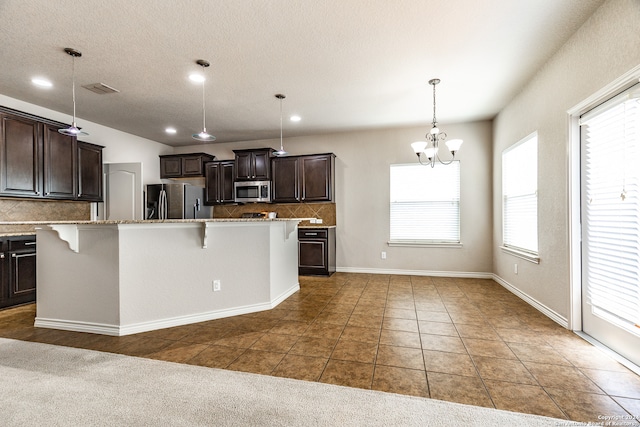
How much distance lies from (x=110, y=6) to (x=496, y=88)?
13.6 ft

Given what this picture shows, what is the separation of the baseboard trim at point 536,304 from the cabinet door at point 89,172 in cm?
649

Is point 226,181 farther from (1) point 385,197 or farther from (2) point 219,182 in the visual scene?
(1) point 385,197

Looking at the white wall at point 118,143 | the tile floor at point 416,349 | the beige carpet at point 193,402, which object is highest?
the white wall at point 118,143

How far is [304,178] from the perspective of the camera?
18.1 feet

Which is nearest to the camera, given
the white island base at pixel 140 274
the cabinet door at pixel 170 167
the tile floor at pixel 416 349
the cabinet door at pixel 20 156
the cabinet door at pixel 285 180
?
the tile floor at pixel 416 349

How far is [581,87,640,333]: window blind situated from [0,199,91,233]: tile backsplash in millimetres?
6436

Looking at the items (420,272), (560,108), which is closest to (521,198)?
(560,108)

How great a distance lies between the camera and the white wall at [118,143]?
4121mm

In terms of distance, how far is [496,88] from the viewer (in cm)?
370

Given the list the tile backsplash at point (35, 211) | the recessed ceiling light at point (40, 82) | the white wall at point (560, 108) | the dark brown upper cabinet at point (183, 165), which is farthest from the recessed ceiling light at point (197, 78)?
the white wall at point (560, 108)

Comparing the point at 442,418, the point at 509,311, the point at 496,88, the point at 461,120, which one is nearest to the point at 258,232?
the point at 442,418

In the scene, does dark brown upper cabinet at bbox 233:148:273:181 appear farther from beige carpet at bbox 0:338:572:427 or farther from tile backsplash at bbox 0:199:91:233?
beige carpet at bbox 0:338:572:427

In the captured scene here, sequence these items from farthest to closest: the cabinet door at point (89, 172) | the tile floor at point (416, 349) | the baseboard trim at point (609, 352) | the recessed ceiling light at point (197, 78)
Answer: the cabinet door at point (89, 172)
the recessed ceiling light at point (197, 78)
the baseboard trim at point (609, 352)
the tile floor at point (416, 349)

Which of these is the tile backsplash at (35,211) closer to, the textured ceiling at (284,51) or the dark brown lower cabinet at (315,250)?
the textured ceiling at (284,51)
